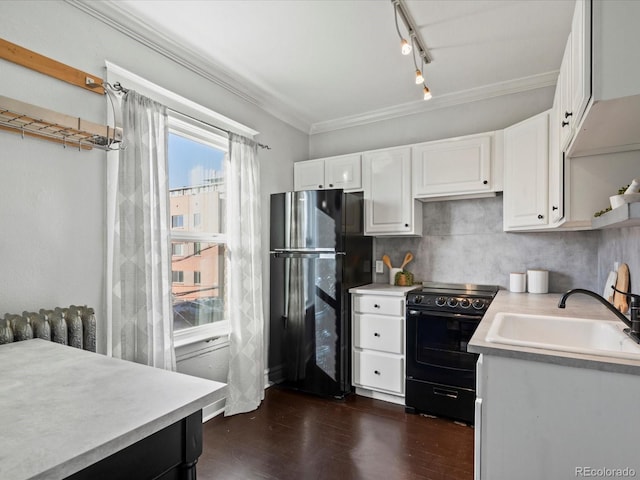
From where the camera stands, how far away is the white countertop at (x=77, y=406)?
670mm

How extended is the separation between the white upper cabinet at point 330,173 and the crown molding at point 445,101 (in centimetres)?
52

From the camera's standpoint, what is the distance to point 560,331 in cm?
185

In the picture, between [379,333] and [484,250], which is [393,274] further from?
[484,250]

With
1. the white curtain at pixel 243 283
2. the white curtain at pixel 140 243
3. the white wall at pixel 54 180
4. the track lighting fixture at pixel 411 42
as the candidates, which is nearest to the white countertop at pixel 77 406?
the white wall at pixel 54 180

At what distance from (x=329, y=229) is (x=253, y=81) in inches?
54.4

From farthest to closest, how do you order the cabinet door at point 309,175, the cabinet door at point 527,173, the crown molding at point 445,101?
1. the cabinet door at point 309,175
2. the crown molding at point 445,101
3. the cabinet door at point 527,173

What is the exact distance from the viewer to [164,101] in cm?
244

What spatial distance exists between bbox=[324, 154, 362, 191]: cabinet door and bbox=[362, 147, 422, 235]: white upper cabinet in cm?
7

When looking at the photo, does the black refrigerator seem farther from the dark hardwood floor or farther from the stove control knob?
the stove control knob

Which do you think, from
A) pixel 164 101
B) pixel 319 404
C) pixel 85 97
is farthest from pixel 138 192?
pixel 319 404

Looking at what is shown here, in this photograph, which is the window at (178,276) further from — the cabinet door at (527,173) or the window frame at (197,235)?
the cabinet door at (527,173)

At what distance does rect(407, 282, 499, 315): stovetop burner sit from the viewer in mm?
2662

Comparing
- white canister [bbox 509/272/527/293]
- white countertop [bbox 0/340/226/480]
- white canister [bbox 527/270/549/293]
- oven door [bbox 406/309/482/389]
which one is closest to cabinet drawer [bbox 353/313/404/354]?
oven door [bbox 406/309/482/389]

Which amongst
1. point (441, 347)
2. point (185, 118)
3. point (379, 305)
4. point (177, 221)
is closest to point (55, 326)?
point (177, 221)
